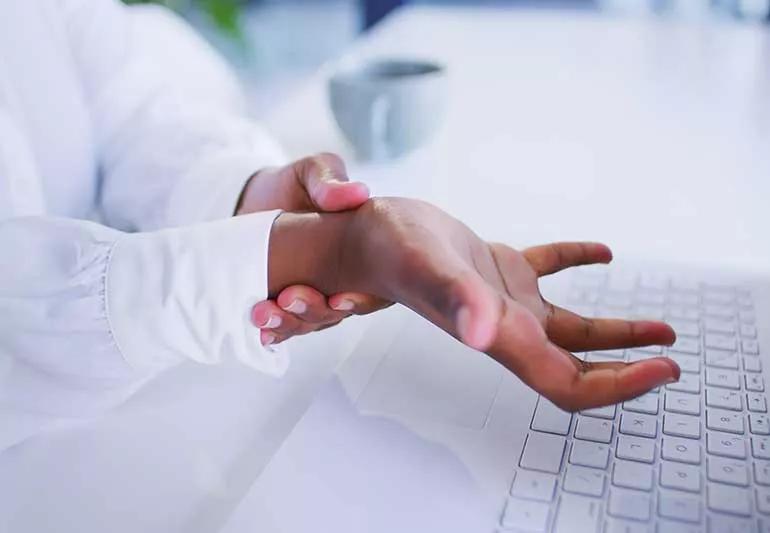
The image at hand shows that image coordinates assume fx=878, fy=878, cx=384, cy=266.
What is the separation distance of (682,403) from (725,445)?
1.5 inches

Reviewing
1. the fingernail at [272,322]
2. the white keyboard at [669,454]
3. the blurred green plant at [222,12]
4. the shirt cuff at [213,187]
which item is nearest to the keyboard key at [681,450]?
the white keyboard at [669,454]

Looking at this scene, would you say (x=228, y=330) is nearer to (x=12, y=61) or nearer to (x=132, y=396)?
(x=132, y=396)

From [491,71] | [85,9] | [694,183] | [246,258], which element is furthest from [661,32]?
[246,258]

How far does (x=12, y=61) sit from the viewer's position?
67cm

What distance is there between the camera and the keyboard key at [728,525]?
387 millimetres

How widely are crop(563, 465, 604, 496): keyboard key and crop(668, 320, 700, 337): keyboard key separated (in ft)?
0.53

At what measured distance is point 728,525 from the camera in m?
0.39

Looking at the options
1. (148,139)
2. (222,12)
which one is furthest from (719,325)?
(222,12)

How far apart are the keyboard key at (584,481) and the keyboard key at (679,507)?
28 mm

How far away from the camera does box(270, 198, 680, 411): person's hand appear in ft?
1.31

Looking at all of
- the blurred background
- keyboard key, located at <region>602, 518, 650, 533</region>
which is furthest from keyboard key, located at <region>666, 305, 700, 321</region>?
the blurred background

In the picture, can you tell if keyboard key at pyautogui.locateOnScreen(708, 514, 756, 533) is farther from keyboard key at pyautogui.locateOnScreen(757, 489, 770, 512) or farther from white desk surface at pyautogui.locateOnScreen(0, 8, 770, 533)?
white desk surface at pyautogui.locateOnScreen(0, 8, 770, 533)

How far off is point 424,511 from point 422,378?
12 cm

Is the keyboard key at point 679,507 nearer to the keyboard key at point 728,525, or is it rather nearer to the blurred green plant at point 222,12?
the keyboard key at point 728,525
